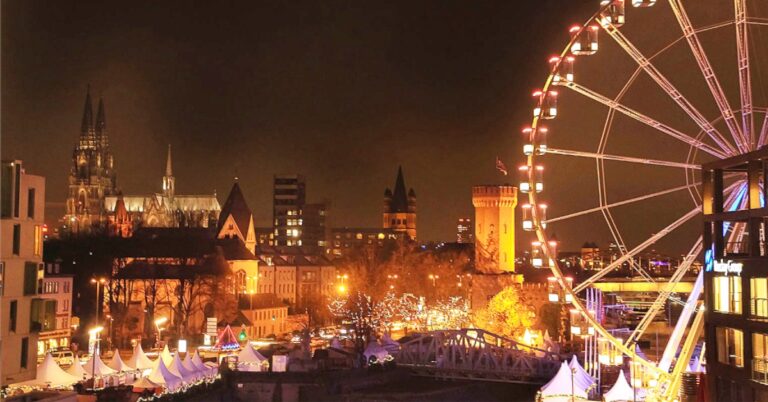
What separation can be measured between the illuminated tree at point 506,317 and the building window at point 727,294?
62.5 metres

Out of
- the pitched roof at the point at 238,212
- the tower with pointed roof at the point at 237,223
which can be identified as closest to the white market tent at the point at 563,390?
the tower with pointed roof at the point at 237,223

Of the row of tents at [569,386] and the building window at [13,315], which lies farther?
the row of tents at [569,386]

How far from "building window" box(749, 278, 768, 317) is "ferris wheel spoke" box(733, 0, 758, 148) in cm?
430

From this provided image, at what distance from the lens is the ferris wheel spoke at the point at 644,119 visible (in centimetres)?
3512

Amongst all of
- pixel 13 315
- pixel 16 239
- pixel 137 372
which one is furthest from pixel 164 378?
pixel 16 239

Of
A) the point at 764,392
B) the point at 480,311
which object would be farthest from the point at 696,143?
the point at 480,311

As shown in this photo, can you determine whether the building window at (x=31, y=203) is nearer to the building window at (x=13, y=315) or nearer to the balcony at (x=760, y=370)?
the building window at (x=13, y=315)

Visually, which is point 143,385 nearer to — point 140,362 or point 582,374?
point 140,362

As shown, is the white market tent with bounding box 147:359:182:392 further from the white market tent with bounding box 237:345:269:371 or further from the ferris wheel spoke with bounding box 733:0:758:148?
the ferris wheel spoke with bounding box 733:0:758:148

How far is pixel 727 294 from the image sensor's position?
33812 millimetres

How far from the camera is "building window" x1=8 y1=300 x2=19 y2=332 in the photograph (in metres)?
29.5

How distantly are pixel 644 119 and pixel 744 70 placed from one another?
450 centimetres

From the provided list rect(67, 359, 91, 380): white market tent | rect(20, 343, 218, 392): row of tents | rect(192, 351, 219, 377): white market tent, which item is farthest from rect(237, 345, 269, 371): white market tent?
rect(67, 359, 91, 380): white market tent

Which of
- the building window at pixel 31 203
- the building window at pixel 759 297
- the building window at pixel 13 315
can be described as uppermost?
the building window at pixel 31 203
